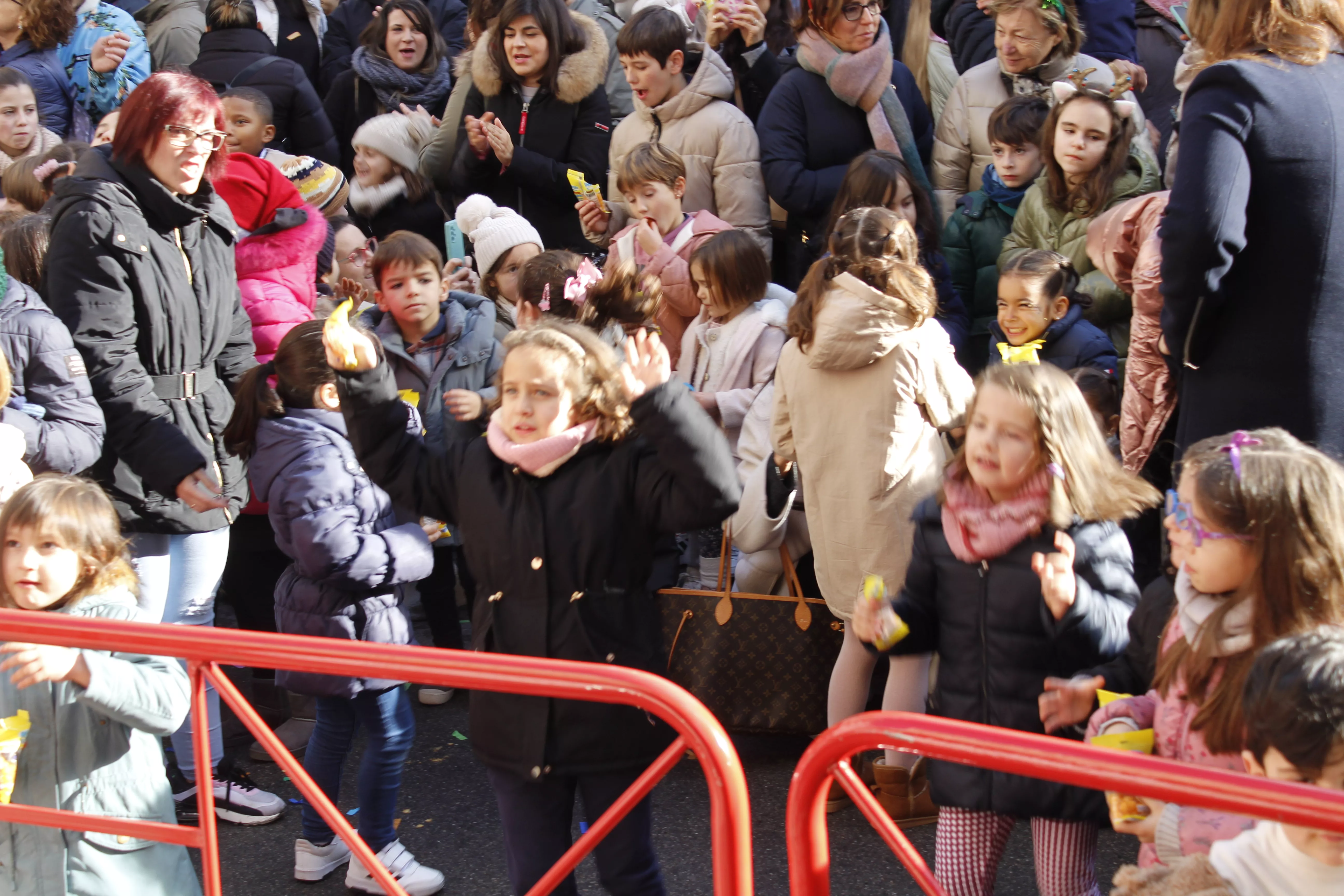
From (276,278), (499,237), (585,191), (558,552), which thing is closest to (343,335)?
(558,552)

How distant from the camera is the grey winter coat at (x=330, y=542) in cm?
346

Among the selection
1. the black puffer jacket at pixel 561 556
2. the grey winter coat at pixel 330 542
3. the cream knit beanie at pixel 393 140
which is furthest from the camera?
the cream knit beanie at pixel 393 140

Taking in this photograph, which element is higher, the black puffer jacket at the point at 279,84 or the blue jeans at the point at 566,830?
the black puffer jacket at the point at 279,84

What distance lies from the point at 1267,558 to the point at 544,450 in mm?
1470

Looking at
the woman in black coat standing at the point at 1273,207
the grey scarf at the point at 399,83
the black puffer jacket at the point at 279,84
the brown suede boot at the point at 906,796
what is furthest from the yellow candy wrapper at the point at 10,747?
the grey scarf at the point at 399,83

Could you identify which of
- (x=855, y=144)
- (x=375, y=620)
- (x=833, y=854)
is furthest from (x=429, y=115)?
(x=833, y=854)

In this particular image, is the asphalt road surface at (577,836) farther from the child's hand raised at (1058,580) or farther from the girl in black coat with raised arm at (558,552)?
the child's hand raised at (1058,580)

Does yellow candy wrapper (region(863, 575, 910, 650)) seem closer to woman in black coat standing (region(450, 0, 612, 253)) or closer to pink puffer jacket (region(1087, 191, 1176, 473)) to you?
pink puffer jacket (region(1087, 191, 1176, 473))

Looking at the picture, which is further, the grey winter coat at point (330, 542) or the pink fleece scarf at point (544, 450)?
the grey winter coat at point (330, 542)

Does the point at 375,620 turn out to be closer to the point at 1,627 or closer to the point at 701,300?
the point at 1,627

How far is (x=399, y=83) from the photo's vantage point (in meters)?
6.47

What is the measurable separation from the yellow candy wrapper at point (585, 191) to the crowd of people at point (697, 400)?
44 mm

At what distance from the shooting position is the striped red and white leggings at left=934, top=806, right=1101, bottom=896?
2787 mm

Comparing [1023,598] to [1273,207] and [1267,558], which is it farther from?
[1273,207]
